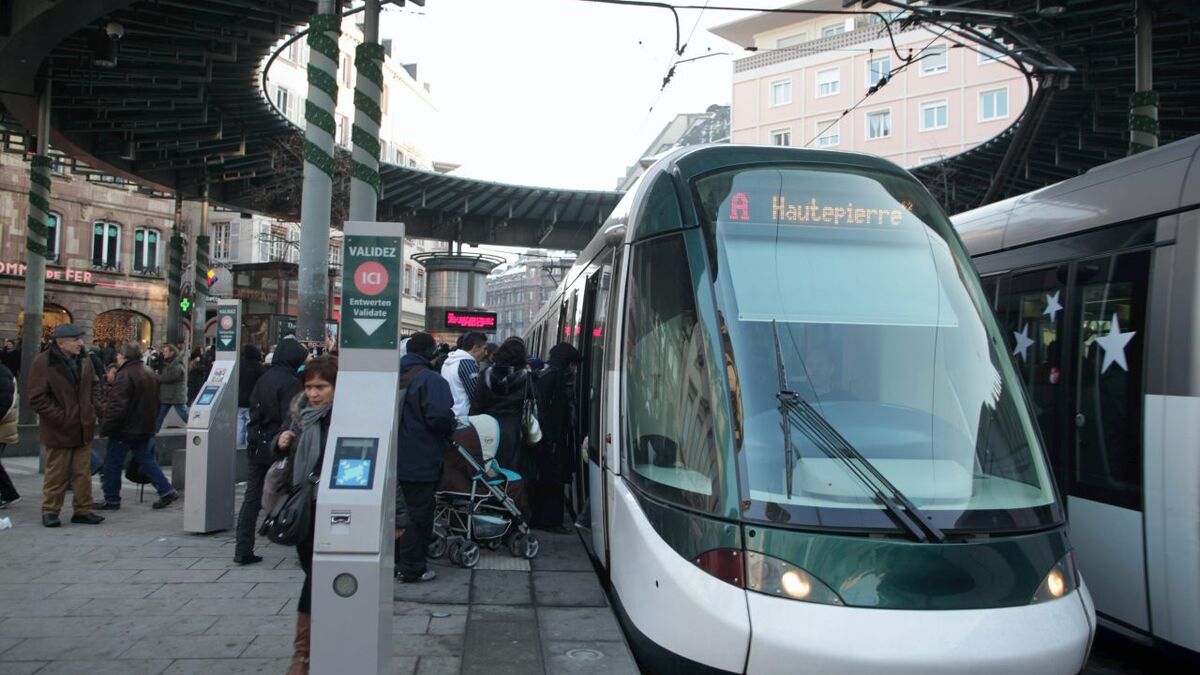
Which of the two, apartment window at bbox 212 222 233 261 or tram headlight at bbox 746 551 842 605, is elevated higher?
apartment window at bbox 212 222 233 261

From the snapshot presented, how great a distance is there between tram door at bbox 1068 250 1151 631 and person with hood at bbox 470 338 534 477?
4319 millimetres

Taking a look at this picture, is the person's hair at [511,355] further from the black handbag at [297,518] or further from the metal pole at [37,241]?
the metal pole at [37,241]

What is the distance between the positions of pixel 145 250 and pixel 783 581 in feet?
141

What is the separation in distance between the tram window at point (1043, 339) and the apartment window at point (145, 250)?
41.2 meters

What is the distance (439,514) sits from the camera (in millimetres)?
7227

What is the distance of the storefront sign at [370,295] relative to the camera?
12.5 ft

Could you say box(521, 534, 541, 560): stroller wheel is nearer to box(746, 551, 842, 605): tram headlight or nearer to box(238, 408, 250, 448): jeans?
box(746, 551, 842, 605): tram headlight

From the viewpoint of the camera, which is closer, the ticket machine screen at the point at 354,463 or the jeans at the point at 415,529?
the ticket machine screen at the point at 354,463

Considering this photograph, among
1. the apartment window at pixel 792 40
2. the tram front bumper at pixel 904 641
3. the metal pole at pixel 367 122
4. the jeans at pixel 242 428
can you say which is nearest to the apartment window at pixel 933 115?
the apartment window at pixel 792 40

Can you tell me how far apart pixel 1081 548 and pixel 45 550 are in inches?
301

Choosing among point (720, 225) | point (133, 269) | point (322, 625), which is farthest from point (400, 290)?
point (133, 269)

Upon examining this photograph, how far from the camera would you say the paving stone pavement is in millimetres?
4781

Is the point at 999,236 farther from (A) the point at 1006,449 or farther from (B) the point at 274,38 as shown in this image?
(B) the point at 274,38

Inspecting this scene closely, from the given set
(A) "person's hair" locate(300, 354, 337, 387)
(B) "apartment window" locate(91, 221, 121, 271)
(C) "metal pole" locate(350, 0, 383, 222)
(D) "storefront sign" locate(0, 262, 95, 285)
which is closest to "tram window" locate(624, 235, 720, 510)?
(A) "person's hair" locate(300, 354, 337, 387)
